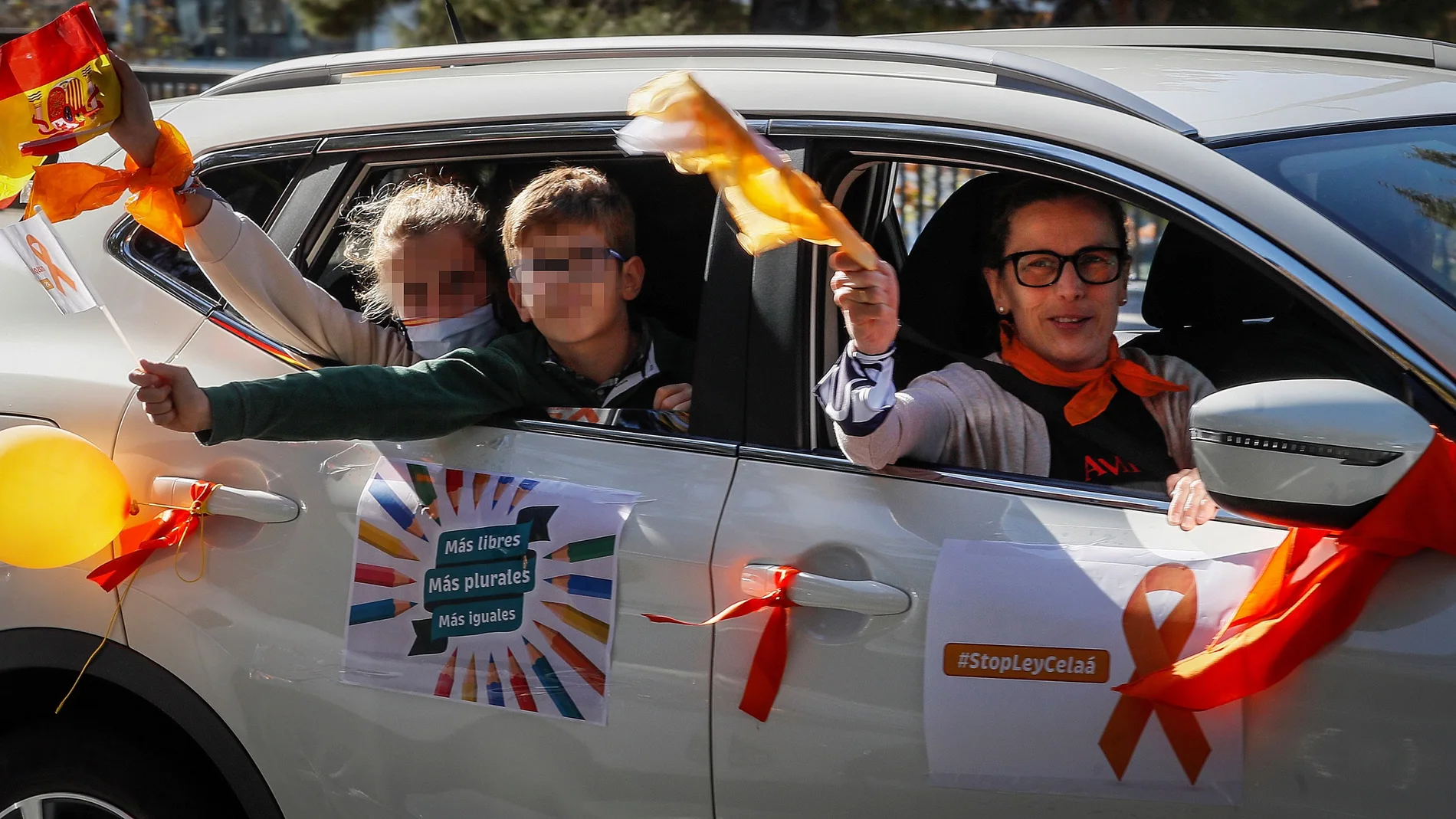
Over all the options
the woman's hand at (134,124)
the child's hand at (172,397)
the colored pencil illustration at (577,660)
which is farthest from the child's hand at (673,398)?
the woman's hand at (134,124)

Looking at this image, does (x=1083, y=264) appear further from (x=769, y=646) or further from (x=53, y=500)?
(x=53, y=500)

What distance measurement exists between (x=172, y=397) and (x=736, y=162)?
962 millimetres

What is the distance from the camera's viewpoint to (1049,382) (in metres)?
2.38

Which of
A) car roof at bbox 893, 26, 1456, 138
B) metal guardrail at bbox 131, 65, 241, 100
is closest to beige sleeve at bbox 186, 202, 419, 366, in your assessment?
car roof at bbox 893, 26, 1456, 138

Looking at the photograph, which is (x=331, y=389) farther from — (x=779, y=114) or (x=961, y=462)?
(x=961, y=462)

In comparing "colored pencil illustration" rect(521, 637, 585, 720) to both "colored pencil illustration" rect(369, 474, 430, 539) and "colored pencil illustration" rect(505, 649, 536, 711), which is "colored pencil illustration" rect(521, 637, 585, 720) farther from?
"colored pencil illustration" rect(369, 474, 430, 539)

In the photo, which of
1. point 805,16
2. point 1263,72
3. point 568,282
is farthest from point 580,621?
point 805,16

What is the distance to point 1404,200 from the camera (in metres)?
2.14

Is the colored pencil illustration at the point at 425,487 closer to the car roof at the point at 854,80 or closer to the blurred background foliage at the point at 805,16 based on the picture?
the car roof at the point at 854,80

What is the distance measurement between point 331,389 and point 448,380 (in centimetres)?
19

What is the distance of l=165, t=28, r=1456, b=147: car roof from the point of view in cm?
221

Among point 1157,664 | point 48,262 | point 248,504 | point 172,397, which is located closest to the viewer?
point 1157,664

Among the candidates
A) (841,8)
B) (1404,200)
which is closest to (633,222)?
(1404,200)

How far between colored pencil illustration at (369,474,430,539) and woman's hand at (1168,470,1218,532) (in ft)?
3.83
